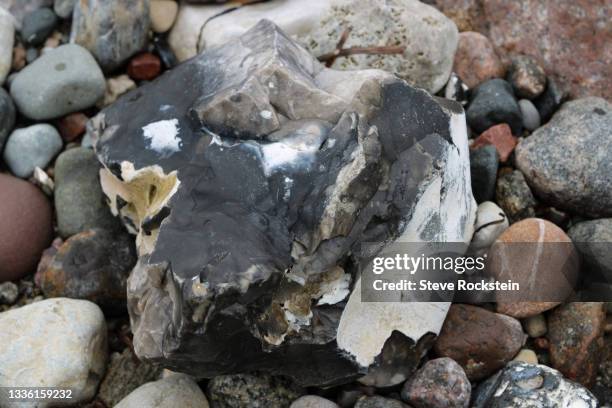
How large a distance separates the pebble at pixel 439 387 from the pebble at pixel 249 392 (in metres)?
0.43

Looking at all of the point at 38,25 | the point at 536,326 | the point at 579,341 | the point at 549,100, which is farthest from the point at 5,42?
the point at 579,341

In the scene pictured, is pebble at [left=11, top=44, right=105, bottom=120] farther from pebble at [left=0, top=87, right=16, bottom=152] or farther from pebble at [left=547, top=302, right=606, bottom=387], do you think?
pebble at [left=547, top=302, right=606, bottom=387]

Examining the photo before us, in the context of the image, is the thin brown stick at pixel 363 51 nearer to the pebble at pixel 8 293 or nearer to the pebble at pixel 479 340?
the pebble at pixel 479 340

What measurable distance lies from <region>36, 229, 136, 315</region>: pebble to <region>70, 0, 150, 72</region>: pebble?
90cm

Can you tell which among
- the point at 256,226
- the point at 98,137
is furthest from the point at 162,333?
the point at 98,137

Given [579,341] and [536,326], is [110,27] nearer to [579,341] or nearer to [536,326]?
[536,326]

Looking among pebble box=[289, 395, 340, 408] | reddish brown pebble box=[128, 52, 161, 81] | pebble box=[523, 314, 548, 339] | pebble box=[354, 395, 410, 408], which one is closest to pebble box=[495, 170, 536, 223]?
pebble box=[523, 314, 548, 339]

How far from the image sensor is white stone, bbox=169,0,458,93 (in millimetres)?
3365

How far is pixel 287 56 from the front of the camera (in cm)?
277

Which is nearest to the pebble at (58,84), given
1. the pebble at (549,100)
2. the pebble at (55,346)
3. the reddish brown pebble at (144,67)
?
the reddish brown pebble at (144,67)

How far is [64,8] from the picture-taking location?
3.56m

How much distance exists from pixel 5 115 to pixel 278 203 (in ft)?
5.09

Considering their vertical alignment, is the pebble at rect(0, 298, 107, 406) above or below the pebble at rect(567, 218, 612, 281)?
below

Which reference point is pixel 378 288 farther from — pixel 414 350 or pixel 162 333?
pixel 162 333
